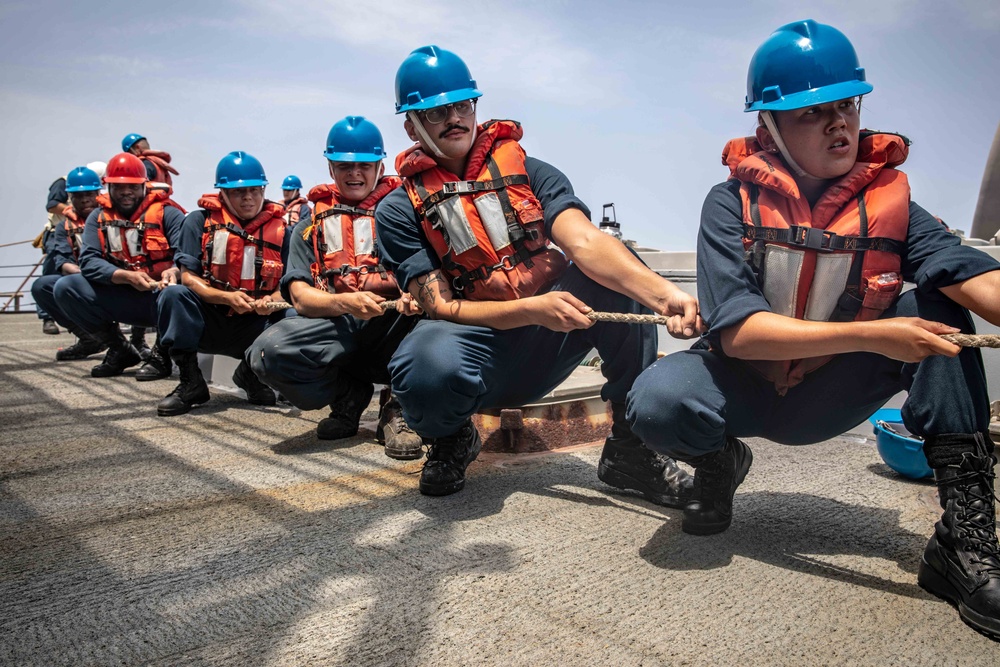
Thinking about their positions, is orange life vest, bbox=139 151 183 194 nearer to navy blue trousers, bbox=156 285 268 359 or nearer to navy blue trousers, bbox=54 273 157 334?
navy blue trousers, bbox=54 273 157 334

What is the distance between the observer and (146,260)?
5.87 meters

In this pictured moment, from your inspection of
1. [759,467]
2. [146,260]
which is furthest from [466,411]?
[146,260]

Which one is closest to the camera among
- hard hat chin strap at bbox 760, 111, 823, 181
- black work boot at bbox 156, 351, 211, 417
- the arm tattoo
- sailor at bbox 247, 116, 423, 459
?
hard hat chin strap at bbox 760, 111, 823, 181

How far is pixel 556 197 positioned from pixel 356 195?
156 cm

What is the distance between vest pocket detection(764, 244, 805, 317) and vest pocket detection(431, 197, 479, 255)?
1104mm

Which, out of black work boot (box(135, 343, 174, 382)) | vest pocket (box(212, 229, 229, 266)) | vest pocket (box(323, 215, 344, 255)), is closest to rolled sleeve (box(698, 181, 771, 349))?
vest pocket (box(323, 215, 344, 255))

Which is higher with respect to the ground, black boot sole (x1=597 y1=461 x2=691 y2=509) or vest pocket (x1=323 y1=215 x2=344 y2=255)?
vest pocket (x1=323 y1=215 x2=344 y2=255)

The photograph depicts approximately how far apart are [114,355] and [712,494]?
5.50 m

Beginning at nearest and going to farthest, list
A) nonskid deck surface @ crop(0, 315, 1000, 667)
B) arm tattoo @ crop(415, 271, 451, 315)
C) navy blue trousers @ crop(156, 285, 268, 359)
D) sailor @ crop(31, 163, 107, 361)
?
nonskid deck surface @ crop(0, 315, 1000, 667)
arm tattoo @ crop(415, 271, 451, 315)
navy blue trousers @ crop(156, 285, 268, 359)
sailor @ crop(31, 163, 107, 361)

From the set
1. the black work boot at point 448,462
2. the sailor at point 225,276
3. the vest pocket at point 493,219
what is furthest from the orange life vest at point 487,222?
the sailor at point 225,276

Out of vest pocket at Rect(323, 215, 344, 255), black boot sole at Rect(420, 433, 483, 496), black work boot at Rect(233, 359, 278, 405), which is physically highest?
vest pocket at Rect(323, 215, 344, 255)

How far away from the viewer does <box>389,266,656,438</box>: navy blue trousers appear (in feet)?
8.97

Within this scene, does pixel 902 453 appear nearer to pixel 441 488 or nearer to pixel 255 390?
pixel 441 488

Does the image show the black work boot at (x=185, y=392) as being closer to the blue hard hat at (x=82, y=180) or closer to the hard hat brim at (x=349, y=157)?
the hard hat brim at (x=349, y=157)
